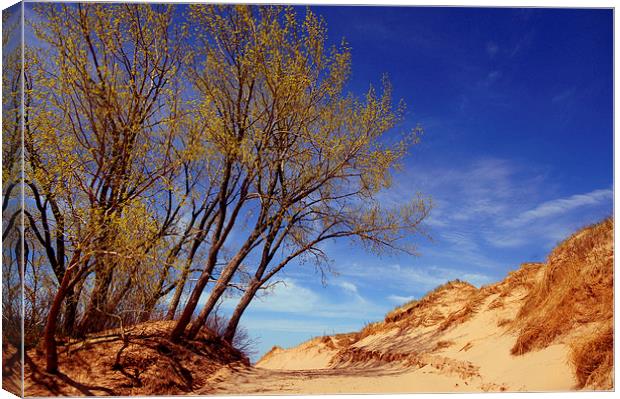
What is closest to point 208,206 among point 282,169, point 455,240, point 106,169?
point 282,169

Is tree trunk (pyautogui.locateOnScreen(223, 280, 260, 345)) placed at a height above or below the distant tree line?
below

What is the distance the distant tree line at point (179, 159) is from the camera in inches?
233

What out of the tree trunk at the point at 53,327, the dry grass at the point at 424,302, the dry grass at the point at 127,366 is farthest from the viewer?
the dry grass at the point at 424,302

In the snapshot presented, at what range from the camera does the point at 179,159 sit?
640 centimetres

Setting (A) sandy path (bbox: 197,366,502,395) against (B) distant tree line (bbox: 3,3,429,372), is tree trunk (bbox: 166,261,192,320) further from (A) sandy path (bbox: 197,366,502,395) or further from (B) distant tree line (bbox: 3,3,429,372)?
(A) sandy path (bbox: 197,366,502,395)

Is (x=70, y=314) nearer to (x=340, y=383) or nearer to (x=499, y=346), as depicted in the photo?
(x=340, y=383)

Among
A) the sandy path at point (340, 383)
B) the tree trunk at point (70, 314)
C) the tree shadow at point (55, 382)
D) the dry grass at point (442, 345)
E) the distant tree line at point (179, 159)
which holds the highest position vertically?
the distant tree line at point (179, 159)

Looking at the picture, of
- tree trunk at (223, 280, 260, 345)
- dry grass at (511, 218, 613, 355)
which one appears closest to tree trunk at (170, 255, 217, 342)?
tree trunk at (223, 280, 260, 345)

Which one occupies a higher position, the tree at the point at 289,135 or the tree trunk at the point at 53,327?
the tree at the point at 289,135

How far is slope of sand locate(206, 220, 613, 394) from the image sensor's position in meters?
Answer: 6.02

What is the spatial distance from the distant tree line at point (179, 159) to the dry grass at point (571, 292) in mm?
1692

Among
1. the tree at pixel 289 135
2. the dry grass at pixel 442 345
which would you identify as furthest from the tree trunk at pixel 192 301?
the dry grass at pixel 442 345

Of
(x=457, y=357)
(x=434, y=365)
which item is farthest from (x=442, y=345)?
(x=434, y=365)

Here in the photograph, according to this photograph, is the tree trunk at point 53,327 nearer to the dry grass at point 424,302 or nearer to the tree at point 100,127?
the tree at point 100,127
